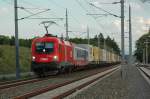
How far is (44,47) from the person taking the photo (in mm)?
39906

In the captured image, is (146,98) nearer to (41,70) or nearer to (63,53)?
(41,70)

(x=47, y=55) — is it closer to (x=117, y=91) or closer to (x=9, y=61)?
(x=117, y=91)

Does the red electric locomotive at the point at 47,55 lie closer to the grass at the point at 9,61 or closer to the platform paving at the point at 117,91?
the platform paving at the point at 117,91

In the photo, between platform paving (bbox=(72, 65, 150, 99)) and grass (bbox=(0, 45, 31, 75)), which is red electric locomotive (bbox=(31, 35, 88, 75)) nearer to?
platform paving (bbox=(72, 65, 150, 99))

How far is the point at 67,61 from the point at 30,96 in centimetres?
2520

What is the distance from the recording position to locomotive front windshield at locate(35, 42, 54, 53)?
130 ft

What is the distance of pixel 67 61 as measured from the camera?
45.2m

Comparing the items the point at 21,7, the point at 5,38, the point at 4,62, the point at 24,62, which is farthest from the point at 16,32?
the point at 5,38

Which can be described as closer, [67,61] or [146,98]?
[146,98]

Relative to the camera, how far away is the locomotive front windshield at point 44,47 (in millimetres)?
39719

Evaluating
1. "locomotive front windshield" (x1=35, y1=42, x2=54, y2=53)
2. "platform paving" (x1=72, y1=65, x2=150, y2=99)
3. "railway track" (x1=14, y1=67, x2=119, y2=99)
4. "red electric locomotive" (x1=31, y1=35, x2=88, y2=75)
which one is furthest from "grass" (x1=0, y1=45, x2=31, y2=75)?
"railway track" (x1=14, y1=67, x2=119, y2=99)

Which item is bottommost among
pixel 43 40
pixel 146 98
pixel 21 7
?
pixel 146 98

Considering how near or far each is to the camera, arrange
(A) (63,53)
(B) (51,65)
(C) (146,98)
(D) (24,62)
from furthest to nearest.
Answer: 1. (D) (24,62)
2. (A) (63,53)
3. (B) (51,65)
4. (C) (146,98)

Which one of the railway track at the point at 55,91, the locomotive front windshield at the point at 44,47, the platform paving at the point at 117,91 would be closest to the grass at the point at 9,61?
the locomotive front windshield at the point at 44,47
